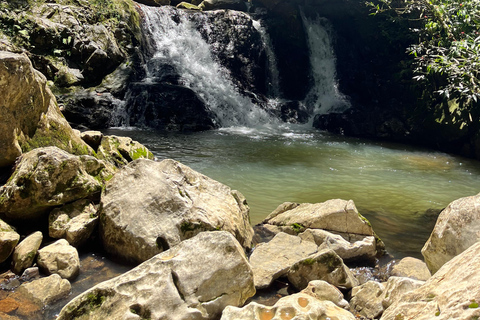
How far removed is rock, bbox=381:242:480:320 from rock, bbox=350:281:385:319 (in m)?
0.80

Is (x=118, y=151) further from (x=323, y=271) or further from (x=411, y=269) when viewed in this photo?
(x=411, y=269)

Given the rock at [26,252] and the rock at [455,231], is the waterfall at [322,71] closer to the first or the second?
the rock at [455,231]

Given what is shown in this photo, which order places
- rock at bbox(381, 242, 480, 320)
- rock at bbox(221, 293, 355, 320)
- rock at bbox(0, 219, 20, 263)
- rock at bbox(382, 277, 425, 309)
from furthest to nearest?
rock at bbox(0, 219, 20, 263), rock at bbox(382, 277, 425, 309), rock at bbox(221, 293, 355, 320), rock at bbox(381, 242, 480, 320)

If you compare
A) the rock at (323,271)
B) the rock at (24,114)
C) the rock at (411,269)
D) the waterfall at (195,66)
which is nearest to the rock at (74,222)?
the rock at (24,114)

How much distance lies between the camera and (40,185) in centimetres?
406

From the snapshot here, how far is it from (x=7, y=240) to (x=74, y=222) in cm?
70

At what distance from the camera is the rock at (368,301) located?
10.8 ft

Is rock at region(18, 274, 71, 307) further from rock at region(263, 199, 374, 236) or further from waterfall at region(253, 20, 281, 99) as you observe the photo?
waterfall at region(253, 20, 281, 99)

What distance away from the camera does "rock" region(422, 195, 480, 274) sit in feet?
10.3

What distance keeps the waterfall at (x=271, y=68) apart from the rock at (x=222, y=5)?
293 centimetres

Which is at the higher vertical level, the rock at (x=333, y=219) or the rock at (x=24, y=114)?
the rock at (x=24, y=114)

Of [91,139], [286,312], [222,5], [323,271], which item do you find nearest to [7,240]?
[286,312]

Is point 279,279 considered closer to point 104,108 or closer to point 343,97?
point 104,108

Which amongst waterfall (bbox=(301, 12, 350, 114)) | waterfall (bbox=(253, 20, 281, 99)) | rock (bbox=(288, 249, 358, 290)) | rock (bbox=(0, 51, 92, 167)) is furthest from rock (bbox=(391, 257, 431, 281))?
waterfall (bbox=(253, 20, 281, 99))
